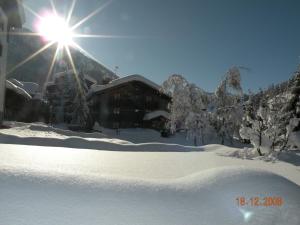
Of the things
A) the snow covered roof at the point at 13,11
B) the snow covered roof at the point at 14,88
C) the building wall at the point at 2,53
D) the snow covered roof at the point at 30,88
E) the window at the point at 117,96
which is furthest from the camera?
the snow covered roof at the point at 30,88

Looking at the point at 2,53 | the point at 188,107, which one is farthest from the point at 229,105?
the point at 2,53

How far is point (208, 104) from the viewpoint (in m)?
20.6

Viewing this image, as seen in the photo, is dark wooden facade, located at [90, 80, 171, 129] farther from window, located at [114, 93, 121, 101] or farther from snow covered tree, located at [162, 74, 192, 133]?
snow covered tree, located at [162, 74, 192, 133]

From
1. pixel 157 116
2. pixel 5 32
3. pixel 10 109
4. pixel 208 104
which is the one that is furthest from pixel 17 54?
pixel 208 104

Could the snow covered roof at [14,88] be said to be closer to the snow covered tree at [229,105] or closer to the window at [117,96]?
the window at [117,96]

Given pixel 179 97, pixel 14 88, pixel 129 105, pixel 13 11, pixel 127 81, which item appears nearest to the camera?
pixel 13 11

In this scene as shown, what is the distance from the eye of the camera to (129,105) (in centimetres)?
3631

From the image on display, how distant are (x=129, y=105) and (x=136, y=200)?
33.9 metres

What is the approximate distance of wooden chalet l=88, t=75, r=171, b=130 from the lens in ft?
118

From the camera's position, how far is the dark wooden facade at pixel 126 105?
35.9 metres
